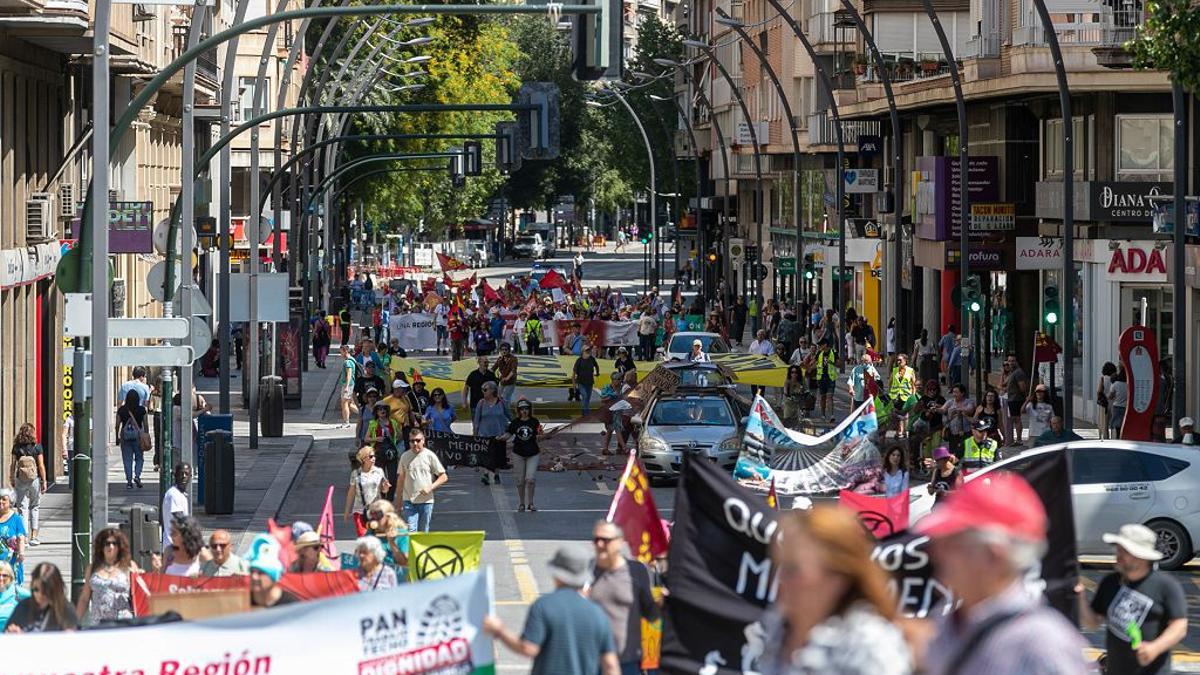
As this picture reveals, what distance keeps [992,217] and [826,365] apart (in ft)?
25.1

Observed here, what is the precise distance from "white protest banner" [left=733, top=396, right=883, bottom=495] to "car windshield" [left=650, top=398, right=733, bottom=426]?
474 centimetres

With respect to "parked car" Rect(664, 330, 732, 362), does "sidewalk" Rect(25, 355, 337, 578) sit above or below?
below

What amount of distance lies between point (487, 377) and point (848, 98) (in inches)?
1252

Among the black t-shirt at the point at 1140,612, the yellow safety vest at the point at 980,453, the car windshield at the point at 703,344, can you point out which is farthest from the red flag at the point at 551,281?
the black t-shirt at the point at 1140,612

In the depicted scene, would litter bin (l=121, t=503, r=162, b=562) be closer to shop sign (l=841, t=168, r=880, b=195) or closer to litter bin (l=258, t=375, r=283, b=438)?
litter bin (l=258, t=375, r=283, b=438)

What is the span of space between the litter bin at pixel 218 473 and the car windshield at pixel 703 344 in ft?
75.8

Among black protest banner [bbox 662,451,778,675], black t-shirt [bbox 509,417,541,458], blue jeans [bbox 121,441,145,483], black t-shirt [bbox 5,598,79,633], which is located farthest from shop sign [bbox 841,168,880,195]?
black protest banner [bbox 662,451,778,675]

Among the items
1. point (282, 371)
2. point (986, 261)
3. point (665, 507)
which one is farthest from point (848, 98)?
point (665, 507)

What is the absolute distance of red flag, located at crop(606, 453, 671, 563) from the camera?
14.2m

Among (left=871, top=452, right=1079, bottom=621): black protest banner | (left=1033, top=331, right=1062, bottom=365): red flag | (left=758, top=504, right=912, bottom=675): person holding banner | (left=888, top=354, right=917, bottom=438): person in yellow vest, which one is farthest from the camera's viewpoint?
(left=1033, top=331, right=1062, bottom=365): red flag

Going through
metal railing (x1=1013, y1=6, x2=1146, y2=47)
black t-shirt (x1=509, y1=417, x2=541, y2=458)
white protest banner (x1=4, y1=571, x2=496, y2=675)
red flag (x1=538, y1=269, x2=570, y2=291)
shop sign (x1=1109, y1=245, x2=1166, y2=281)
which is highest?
Result: metal railing (x1=1013, y1=6, x2=1146, y2=47)

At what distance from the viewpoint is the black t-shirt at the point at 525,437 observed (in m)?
28.9

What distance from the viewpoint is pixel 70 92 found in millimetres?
36906

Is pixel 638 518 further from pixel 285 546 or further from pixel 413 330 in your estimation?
pixel 413 330
